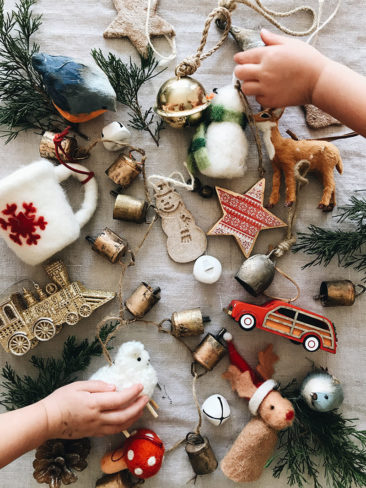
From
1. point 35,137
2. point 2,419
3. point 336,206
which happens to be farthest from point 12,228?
point 336,206

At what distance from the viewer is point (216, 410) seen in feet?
3.62

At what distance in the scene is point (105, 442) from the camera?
1161 mm

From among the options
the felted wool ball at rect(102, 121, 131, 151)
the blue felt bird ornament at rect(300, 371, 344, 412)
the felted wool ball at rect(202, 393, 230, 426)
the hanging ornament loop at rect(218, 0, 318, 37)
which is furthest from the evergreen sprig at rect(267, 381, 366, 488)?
the hanging ornament loop at rect(218, 0, 318, 37)

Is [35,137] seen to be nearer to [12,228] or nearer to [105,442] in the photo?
[12,228]

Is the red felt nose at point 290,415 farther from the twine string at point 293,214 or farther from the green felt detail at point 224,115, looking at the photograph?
the green felt detail at point 224,115

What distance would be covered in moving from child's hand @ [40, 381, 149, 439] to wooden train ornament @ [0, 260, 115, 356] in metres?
0.16

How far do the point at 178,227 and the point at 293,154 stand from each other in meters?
0.34

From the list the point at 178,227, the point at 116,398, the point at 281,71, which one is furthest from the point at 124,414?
the point at 281,71

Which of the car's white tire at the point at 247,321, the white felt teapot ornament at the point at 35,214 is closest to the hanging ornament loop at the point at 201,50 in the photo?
the white felt teapot ornament at the point at 35,214

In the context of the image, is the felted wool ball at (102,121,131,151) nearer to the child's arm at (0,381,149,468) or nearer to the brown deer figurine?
the brown deer figurine

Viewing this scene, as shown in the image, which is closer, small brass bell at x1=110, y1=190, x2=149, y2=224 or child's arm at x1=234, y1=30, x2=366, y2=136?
child's arm at x1=234, y1=30, x2=366, y2=136

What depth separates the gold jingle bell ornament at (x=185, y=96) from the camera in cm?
101

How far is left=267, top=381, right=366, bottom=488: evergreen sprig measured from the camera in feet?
3.63

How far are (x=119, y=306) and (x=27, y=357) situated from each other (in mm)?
276
